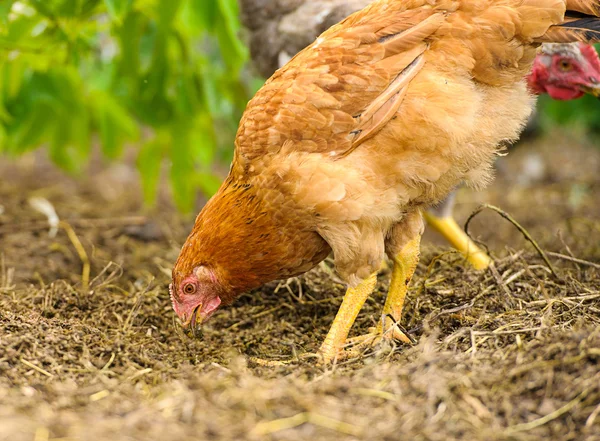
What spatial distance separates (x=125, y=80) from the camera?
4.96 metres

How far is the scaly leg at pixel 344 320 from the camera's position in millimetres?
3068

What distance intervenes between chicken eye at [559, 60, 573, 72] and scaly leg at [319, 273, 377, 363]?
2.03m

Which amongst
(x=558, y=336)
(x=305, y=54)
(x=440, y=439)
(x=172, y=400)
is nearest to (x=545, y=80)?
(x=305, y=54)

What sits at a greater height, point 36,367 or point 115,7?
point 115,7

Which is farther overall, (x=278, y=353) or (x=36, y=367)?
(x=278, y=353)

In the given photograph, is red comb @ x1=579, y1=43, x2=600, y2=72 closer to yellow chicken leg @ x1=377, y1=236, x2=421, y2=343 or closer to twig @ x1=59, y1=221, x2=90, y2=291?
yellow chicken leg @ x1=377, y1=236, x2=421, y2=343

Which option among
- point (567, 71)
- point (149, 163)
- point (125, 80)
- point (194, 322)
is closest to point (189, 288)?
point (194, 322)

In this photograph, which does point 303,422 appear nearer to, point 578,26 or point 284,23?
point 578,26

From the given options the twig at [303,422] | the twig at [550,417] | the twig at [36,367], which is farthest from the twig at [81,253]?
the twig at [550,417]

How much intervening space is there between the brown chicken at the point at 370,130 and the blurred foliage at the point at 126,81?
1291mm

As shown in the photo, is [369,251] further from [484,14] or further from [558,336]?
[484,14]

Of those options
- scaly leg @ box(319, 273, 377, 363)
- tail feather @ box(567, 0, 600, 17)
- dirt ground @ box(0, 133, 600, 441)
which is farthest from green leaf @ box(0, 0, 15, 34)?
tail feather @ box(567, 0, 600, 17)

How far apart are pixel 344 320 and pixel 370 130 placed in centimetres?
90

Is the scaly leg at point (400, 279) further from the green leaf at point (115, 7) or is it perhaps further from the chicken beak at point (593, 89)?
the green leaf at point (115, 7)
